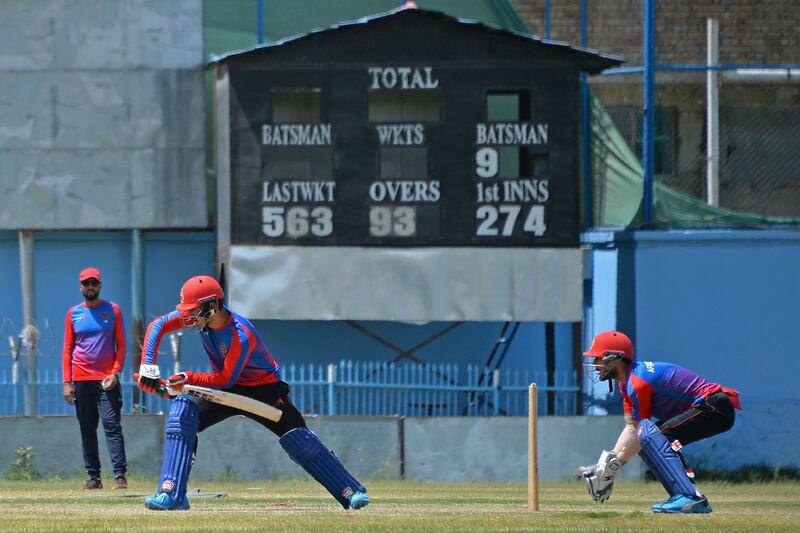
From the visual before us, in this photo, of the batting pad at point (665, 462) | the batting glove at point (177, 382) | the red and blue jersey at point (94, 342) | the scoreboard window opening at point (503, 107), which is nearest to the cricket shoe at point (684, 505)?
the batting pad at point (665, 462)

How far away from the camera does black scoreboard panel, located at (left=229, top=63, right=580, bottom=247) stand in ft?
63.3

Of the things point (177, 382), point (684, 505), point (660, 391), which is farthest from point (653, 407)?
point (177, 382)

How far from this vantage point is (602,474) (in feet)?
41.1

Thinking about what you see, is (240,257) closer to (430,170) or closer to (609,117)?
(430,170)

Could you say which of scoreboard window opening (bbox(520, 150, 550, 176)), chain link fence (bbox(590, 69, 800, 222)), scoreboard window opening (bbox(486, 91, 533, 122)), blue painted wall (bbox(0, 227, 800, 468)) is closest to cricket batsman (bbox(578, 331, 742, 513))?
blue painted wall (bbox(0, 227, 800, 468))

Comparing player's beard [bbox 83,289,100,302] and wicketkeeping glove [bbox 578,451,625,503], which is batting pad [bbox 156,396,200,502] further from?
player's beard [bbox 83,289,100,302]

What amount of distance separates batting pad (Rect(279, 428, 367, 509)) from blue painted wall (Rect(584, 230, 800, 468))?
9.19m

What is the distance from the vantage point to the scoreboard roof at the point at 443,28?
1936 cm

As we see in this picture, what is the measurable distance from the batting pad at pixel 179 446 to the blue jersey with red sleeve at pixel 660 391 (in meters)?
3.40

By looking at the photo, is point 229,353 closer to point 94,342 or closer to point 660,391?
point 660,391

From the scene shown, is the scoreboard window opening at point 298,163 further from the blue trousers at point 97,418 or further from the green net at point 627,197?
the blue trousers at point 97,418

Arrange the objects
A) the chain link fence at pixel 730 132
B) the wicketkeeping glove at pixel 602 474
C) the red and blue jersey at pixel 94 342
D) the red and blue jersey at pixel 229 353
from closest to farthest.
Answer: the red and blue jersey at pixel 229 353
the wicketkeeping glove at pixel 602 474
the red and blue jersey at pixel 94 342
the chain link fence at pixel 730 132

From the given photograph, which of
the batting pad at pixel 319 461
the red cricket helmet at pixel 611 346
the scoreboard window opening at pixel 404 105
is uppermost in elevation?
the scoreboard window opening at pixel 404 105

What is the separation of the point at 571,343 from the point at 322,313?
3907 millimetres
